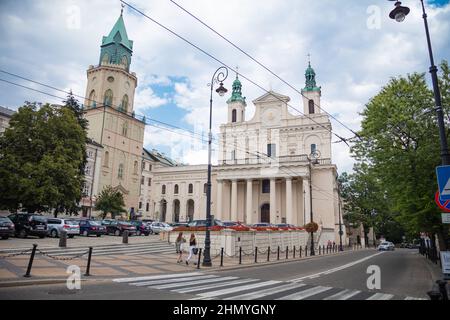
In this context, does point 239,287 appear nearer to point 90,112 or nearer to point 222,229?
point 222,229

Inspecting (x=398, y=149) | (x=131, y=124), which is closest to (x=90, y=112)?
(x=131, y=124)

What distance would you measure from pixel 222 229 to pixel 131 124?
132 ft

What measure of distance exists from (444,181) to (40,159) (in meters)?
32.1

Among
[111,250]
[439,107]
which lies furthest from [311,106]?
[439,107]

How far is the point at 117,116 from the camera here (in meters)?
54.6

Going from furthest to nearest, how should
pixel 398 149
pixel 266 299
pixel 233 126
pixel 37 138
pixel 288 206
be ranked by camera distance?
1. pixel 233 126
2. pixel 288 206
3. pixel 37 138
4. pixel 398 149
5. pixel 266 299

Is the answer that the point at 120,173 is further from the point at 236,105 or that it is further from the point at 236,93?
the point at 236,93

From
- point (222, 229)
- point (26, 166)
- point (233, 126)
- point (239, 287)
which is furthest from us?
point (233, 126)

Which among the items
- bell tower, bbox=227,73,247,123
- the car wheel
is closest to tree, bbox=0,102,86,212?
the car wheel

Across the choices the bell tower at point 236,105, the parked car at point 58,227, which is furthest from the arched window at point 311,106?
the parked car at point 58,227

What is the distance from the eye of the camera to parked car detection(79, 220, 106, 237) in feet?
94.1

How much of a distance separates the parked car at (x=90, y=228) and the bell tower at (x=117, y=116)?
22543 millimetres

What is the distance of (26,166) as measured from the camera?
27.2m

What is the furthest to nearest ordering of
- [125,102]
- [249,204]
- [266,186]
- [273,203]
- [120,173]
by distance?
[125,102], [266,186], [120,173], [249,204], [273,203]
